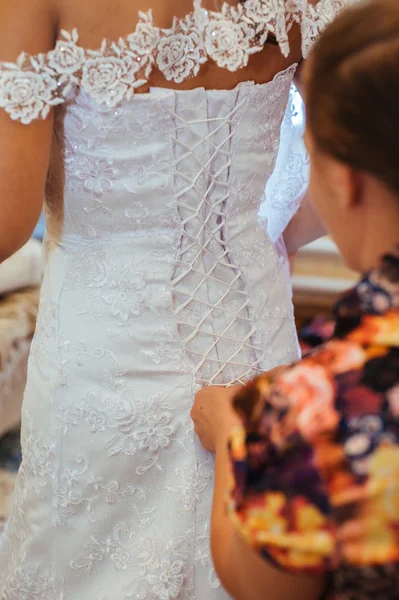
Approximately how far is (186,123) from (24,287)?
5.27 ft

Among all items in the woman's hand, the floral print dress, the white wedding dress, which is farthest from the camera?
the white wedding dress

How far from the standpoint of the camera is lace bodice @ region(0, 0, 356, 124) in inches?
38.7

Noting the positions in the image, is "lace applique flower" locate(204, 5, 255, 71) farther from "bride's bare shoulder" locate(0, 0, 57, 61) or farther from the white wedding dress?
"bride's bare shoulder" locate(0, 0, 57, 61)

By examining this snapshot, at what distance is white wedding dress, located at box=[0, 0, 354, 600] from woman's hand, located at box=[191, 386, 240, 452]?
0.12 ft

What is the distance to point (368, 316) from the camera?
66 centimetres

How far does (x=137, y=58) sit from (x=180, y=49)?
0.20ft

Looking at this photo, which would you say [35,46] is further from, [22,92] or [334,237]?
[334,237]

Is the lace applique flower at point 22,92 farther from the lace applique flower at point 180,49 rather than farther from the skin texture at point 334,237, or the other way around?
the skin texture at point 334,237

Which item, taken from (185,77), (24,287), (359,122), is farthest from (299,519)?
(24,287)

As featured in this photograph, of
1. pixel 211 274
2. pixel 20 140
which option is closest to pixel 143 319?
pixel 211 274

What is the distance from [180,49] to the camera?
1018mm

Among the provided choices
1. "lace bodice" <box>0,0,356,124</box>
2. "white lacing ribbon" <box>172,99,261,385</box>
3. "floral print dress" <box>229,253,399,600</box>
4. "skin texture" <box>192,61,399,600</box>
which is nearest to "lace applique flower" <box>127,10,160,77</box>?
"lace bodice" <box>0,0,356,124</box>

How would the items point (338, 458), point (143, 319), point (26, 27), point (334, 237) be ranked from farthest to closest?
1. point (143, 319)
2. point (26, 27)
3. point (334, 237)
4. point (338, 458)

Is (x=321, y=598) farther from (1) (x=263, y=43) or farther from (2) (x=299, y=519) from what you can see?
(1) (x=263, y=43)
